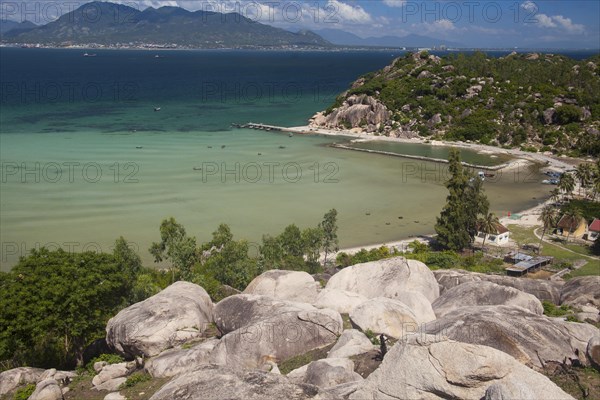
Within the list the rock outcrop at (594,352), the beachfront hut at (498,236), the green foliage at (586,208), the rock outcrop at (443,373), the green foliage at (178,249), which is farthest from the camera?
the green foliage at (586,208)

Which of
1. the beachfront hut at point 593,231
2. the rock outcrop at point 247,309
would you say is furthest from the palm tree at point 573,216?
the rock outcrop at point 247,309

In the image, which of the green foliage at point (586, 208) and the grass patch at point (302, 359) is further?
the green foliage at point (586, 208)

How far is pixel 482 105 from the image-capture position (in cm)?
12369

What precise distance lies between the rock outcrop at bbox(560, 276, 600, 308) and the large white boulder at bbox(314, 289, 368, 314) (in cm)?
1431

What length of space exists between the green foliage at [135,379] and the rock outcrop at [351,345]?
8.80 meters

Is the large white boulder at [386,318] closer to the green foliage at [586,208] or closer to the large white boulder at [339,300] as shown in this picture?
the large white boulder at [339,300]

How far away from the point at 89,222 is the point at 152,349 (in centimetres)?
3810

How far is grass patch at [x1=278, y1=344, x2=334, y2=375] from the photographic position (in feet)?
81.0

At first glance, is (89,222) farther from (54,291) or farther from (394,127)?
(394,127)

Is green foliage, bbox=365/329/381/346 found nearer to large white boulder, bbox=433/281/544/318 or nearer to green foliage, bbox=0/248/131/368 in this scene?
large white boulder, bbox=433/281/544/318

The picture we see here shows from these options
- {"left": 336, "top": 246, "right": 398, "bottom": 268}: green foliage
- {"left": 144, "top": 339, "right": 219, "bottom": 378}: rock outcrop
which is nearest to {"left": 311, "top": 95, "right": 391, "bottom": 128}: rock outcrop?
{"left": 336, "top": 246, "right": 398, "bottom": 268}: green foliage

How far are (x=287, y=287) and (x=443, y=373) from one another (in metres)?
16.9

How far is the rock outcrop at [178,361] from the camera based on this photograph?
25125mm

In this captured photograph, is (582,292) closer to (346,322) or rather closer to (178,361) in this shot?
(346,322)
